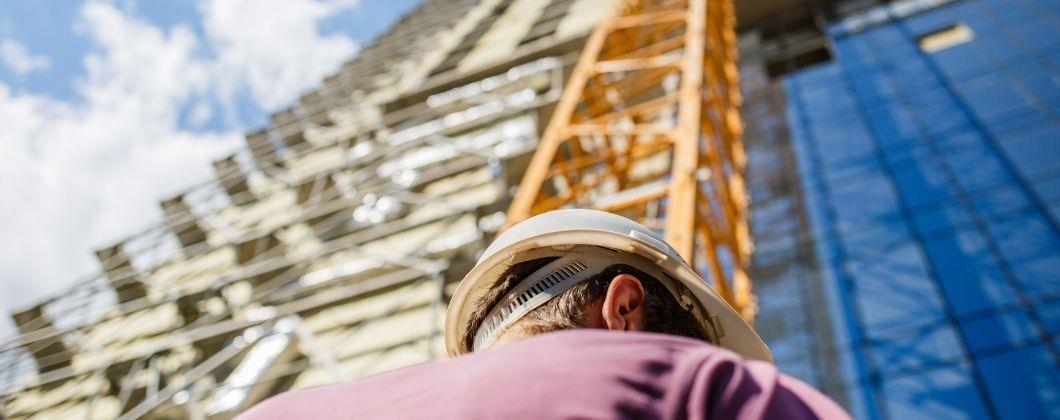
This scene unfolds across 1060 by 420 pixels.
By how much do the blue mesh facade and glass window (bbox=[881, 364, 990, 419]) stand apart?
0.02 metres

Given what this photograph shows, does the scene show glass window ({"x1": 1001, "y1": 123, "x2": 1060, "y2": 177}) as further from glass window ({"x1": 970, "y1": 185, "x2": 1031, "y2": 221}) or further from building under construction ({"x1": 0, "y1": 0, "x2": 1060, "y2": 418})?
glass window ({"x1": 970, "y1": 185, "x2": 1031, "y2": 221})

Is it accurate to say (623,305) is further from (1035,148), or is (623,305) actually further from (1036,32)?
(1036,32)

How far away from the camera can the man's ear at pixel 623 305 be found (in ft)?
4.85

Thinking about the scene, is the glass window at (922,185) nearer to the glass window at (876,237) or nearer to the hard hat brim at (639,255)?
the glass window at (876,237)

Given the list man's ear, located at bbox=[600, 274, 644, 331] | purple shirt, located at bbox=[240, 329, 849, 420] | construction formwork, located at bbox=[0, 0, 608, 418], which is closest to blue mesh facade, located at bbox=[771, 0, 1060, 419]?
construction formwork, located at bbox=[0, 0, 608, 418]

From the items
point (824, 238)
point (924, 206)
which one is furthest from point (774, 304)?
point (924, 206)


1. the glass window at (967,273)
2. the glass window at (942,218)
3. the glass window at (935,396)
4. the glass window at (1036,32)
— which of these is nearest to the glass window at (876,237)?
the glass window at (942,218)

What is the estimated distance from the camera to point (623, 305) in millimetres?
1511

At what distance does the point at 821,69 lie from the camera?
60.0ft

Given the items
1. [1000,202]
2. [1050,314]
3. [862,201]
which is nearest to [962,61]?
[862,201]

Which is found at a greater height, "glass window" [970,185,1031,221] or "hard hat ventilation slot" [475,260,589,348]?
"hard hat ventilation slot" [475,260,589,348]

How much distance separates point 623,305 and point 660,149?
915cm

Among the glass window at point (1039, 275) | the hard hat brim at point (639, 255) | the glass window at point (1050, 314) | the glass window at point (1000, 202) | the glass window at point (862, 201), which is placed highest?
the hard hat brim at point (639, 255)

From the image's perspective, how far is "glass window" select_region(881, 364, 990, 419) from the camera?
9.77m
